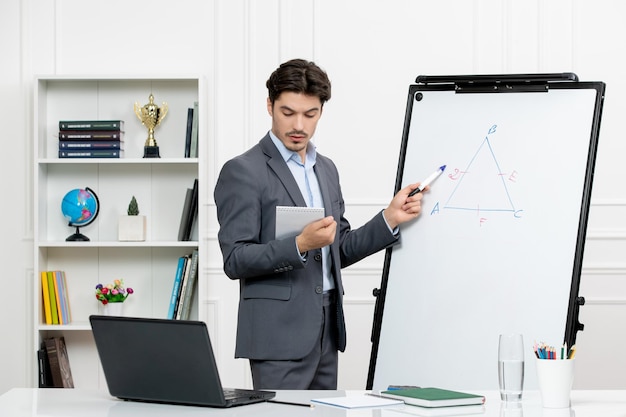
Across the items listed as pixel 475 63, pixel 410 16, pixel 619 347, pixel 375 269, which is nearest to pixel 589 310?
pixel 619 347

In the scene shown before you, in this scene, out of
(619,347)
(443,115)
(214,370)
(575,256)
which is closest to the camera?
(214,370)

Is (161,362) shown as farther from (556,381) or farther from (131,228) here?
(131,228)

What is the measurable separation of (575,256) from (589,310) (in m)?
1.91

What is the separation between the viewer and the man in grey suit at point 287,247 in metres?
2.52

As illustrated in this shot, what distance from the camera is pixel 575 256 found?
2494mm

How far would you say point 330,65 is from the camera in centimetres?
437

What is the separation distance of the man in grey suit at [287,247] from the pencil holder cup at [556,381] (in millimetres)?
842

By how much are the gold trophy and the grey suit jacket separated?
1.70 metres

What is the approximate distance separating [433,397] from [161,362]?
60cm

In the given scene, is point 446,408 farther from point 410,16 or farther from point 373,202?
point 410,16

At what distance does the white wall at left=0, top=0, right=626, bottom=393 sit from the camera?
431 cm

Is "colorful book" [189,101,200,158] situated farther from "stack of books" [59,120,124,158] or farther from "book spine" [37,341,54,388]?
"book spine" [37,341,54,388]

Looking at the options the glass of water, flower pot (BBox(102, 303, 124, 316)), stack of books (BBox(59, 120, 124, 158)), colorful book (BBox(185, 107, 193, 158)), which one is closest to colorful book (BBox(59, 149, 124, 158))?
stack of books (BBox(59, 120, 124, 158))

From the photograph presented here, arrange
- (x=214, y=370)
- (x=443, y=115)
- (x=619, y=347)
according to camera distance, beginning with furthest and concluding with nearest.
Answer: (x=619, y=347) < (x=443, y=115) < (x=214, y=370)
